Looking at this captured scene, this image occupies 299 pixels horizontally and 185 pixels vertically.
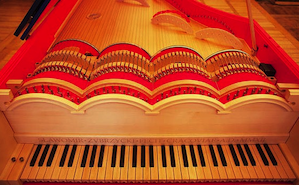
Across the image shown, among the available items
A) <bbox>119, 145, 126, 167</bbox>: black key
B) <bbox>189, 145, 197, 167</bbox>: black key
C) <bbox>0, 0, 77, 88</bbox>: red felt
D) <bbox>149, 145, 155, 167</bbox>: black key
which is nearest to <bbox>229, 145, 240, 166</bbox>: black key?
<bbox>189, 145, 197, 167</bbox>: black key

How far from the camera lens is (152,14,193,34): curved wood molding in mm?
3412

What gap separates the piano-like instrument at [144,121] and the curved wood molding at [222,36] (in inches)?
29.4

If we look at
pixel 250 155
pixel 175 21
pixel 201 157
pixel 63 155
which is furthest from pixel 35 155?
pixel 175 21

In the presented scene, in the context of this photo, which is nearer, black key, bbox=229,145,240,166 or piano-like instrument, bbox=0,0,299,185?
piano-like instrument, bbox=0,0,299,185

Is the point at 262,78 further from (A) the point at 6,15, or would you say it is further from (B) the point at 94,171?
(A) the point at 6,15

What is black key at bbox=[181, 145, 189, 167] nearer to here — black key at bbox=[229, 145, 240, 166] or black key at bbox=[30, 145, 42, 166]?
black key at bbox=[229, 145, 240, 166]

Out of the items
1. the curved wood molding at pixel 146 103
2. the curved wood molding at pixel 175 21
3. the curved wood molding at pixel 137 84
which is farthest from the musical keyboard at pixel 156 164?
the curved wood molding at pixel 175 21

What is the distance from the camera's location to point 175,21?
3.50 metres

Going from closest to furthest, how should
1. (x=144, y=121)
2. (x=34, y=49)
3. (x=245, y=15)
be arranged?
(x=144, y=121)
(x=34, y=49)
(x=245, y=15)

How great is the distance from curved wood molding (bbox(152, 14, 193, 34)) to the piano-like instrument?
1.08m

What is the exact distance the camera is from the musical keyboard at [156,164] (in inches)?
81.3

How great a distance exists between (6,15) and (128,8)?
12.5 ft

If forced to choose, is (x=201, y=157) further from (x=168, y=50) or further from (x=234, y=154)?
(x=168, y=50)

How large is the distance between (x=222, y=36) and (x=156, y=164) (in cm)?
207
